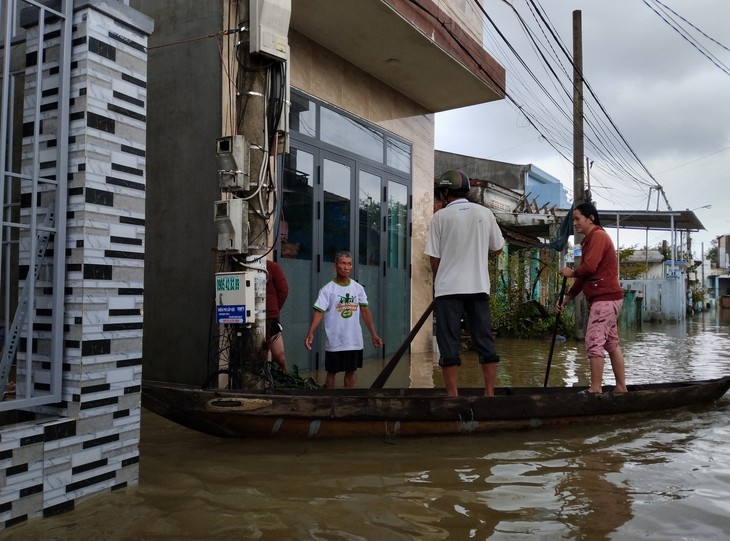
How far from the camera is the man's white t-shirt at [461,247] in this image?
201 inches

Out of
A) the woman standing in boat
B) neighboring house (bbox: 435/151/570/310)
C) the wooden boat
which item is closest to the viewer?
the wooden boat

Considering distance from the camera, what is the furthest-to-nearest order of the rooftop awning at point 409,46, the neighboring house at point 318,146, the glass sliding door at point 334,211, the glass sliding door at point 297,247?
the glass sliding door at point 334,211
the glass sliding door at point 297,247
the rooftop awning at point 409,46
the neighboring house at point 318,146

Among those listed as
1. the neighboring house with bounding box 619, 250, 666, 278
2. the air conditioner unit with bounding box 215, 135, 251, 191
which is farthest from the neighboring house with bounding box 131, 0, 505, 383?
the neighboring house with bounding box 619, 250, 666, 278

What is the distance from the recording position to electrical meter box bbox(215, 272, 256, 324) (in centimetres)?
505

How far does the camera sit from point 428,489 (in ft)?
12.0

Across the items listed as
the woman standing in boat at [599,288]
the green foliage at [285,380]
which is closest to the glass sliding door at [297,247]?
the green foliage at [285,380]

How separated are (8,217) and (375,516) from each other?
2526 millimetres

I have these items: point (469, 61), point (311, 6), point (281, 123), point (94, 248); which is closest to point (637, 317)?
point (469, 61)

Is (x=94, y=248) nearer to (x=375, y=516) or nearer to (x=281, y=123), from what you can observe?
(x=375, y=516)

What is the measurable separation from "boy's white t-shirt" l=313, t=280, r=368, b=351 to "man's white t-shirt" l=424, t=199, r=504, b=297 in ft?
4.03

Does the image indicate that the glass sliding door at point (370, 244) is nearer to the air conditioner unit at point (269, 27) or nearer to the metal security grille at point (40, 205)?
the air conditioner unit at point (269, 27)

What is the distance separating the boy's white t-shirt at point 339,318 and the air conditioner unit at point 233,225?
1246 millimetres

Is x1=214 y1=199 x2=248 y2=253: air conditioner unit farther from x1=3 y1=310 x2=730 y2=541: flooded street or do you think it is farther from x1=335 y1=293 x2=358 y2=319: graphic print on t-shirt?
x1=3 y1=310 x2=730 y2=541: flooded street

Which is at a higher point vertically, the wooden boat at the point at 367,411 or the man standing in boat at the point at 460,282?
the man standing in boat at the point at 460,282
